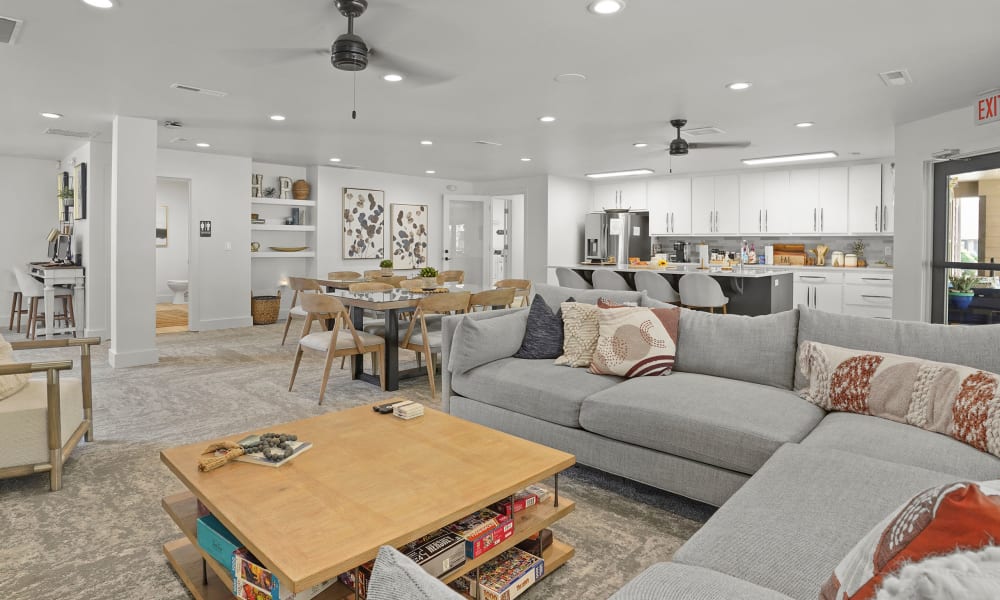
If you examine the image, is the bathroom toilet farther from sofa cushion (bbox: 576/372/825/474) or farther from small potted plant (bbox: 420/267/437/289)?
sofa cushion (bbox: 576/372/825/474)

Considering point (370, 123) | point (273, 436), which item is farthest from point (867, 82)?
point (273, 436)

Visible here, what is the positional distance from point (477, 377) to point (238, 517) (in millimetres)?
1783

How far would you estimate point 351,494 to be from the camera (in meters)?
1.71

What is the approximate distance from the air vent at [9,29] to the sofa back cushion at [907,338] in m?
4.48

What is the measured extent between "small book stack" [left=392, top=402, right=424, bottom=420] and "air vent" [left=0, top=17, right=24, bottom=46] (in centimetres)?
311

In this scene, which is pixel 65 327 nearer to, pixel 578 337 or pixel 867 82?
pixel 578 337

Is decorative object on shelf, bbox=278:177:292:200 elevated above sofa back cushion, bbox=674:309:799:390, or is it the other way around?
decorative object on shelf, bbox=278:177:292:200

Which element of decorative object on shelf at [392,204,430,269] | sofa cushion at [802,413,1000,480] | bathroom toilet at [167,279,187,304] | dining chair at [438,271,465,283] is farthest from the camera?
bathroom toilet at [167,279,187,304]

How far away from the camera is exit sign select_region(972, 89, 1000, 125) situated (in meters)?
4.48

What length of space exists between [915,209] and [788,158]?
244cm

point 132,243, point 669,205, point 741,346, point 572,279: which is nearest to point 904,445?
point 741,346

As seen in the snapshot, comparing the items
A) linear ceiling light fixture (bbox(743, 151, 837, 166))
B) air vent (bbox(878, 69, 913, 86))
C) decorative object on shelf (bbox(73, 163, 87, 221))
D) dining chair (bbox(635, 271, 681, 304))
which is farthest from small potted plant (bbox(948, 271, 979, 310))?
decorative object on shelf (bbox(73, 163, 87, 221))

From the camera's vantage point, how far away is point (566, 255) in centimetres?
1027

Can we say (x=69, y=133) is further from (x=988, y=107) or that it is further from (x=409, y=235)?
(x=988, y=107)
